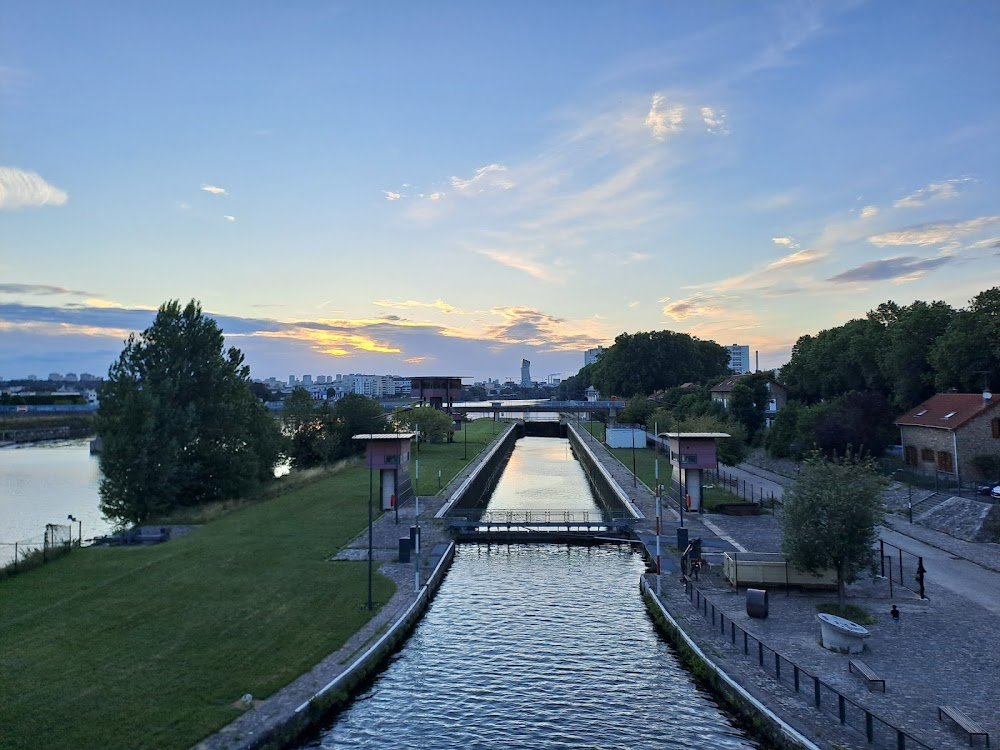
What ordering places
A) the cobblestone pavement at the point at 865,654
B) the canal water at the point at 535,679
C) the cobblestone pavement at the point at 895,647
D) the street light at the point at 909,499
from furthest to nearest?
the street light at the point at 909,499 < the canal water at the point at 535,679 < the cobblestone pavement at the point at 895,647 < the cobblestone pavement at the point at 865,654

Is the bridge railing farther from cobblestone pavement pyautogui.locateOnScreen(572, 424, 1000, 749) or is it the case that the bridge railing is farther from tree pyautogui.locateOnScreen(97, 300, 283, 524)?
tree pyautogui.locateOnScreen(97, 300, 283, 524)

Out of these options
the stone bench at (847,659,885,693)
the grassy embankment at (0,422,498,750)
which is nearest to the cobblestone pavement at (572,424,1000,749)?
the stone bench at (847,659,885,693)

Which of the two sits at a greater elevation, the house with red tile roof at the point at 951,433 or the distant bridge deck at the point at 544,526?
the house with red tile roof at the point at 951,433

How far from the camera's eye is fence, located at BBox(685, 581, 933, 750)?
551 inches

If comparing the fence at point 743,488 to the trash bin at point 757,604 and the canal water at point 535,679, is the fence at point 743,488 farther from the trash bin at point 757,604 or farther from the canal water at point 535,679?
the trash bin at point 757,604

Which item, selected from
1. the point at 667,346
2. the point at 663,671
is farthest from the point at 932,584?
the point at 667,346

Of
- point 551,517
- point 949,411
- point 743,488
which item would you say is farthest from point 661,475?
point 949,411

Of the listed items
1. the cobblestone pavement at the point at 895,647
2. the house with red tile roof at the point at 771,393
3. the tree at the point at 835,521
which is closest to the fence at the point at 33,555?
the cobblestone pavement at the point at 895,647

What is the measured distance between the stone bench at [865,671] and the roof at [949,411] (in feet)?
108

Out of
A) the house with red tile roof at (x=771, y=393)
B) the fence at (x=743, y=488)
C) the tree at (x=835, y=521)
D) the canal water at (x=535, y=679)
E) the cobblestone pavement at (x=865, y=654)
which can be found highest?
the house with red tile roof at (x=771, y=393)

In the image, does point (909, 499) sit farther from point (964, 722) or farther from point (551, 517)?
point (964, 722)

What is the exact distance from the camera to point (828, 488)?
76.0 ft

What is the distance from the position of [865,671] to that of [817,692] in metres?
2.66

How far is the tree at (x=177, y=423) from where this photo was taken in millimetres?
42656
